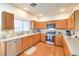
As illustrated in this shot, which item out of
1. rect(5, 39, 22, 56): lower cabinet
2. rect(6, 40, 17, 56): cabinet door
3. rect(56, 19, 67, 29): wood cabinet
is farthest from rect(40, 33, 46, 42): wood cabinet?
rect(6, 40, 17, 56): cabinet door

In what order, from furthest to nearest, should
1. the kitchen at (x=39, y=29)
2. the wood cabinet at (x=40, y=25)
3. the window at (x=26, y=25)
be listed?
the wood cabinet at (x=40, y=25), the window at (x=26, y=25), the kitchen at (x=39, y=29)

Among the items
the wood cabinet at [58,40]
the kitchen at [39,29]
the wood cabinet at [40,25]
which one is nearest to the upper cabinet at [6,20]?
the kitchen at [39,29]

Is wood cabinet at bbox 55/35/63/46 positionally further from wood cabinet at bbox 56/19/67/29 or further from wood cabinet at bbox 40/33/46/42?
wood cabinet at bbox 40/33/46/42

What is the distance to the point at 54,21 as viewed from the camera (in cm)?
671

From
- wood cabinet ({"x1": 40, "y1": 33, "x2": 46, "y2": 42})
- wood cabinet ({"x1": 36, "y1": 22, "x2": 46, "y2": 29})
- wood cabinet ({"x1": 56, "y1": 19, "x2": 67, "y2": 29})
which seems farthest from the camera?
wood cabinet ({"x1": 36, "y1": 22, "x2": 46, "y2": 29})

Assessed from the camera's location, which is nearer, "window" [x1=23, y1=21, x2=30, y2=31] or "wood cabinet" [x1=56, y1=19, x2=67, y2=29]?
"window" [x1=23, y1=21, x2=30, y2=31]

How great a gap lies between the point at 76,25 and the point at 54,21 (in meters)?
3.72

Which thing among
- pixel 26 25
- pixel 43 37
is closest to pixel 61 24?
pixel 43 37

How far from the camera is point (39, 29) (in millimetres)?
7891

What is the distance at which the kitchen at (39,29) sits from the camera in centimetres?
317

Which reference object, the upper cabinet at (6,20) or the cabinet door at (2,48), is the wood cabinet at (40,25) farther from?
the cabinet door at (2,48)

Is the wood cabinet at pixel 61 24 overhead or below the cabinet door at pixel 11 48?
overhead

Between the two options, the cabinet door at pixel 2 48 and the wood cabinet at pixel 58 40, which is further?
the wood cabinet at pixel 58 40

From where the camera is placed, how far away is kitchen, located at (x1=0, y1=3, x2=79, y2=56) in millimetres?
3166
